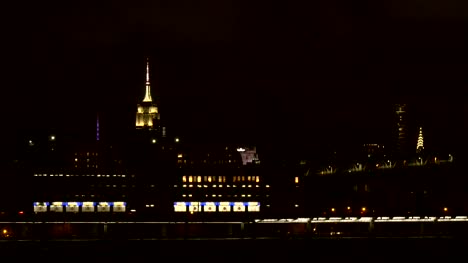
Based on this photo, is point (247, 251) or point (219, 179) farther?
point (219, 179)

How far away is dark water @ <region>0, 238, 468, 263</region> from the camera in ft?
149

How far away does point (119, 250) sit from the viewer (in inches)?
1848

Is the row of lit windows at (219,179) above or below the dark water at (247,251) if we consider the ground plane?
above

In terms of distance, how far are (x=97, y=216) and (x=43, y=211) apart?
12926 mm

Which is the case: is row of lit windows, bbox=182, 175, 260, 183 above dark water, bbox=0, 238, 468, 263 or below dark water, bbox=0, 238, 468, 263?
above

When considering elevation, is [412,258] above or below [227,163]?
below

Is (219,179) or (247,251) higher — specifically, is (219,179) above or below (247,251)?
above

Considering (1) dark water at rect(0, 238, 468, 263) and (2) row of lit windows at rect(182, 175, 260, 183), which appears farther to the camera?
(2) row of lit windows at rect(182, 175, 260, 183)

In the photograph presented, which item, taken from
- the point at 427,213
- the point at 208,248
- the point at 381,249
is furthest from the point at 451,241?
the point at 427,213

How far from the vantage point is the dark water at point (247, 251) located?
4541 centimetres

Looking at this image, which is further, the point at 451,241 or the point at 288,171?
the point at 288,171

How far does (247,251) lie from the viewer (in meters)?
49.2

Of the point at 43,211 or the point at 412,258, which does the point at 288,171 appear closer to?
the point at 43,211

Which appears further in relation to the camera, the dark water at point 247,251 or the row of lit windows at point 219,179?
the row of lit windows at point 219,179
